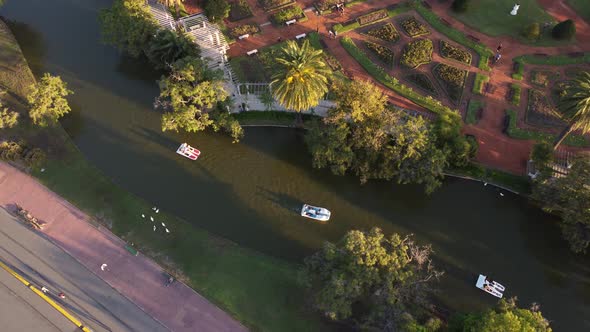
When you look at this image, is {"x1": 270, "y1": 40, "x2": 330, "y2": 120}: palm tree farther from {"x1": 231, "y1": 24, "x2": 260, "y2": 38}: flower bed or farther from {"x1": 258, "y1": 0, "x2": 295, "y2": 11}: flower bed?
{"x1": 258, "y1": 0, "x2": 295, "y2": 11}: flower bed

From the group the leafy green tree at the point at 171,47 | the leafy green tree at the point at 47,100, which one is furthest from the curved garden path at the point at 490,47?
the leafy green tree at the point at 47,100

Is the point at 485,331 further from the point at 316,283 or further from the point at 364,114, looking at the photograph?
the point at 364,114

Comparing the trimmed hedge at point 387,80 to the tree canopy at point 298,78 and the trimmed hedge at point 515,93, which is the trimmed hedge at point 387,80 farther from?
the tree canopy at point 298,78

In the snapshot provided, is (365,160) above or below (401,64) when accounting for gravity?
below

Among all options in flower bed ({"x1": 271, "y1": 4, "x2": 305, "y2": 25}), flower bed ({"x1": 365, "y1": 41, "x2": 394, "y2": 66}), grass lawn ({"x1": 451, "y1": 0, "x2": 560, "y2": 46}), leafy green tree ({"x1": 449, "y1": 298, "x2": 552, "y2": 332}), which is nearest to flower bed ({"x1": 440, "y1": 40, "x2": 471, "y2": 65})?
grass lawn ({"x1": 451, "y1": 0, "x2": 560, "y2": 46})

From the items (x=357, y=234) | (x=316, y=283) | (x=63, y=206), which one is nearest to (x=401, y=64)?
(x=357, y=234)

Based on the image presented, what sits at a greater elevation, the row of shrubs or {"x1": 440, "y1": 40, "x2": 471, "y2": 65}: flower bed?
{"x1": 440, "y1": 40, "x2": 471, "y2": 65}: flower bed
